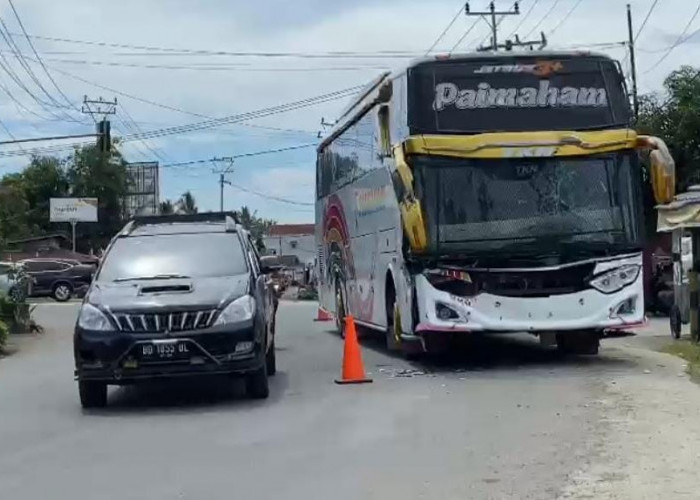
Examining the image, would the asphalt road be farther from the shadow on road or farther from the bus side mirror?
the bus side mirror

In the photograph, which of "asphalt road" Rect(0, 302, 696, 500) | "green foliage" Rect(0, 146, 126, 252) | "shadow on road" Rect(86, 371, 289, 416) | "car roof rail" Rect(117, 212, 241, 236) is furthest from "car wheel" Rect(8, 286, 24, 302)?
"green foliage" Rect(0, 146, 126, 252)

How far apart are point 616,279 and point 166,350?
5909 mm

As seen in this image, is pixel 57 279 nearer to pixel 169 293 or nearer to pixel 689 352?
pixel 689 352

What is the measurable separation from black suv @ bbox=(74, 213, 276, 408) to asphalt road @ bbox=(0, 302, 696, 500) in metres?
0.44

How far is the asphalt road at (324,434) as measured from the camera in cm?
833

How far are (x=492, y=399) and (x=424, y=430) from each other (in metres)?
1.98

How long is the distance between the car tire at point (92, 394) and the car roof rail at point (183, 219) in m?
2.31

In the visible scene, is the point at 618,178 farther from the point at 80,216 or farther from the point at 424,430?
the point at 80,216

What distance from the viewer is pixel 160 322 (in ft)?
38.8

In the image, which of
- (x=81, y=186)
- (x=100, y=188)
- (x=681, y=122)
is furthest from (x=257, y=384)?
(x=81, y=186)


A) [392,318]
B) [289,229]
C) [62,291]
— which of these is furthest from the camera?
[289,229]

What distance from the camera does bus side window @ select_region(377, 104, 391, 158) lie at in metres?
16.2

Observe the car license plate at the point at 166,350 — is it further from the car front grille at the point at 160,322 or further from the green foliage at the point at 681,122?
the green foliage at the point at 681,122

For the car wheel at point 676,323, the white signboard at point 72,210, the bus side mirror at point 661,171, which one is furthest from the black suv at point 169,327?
the white signboard at point 72,210
